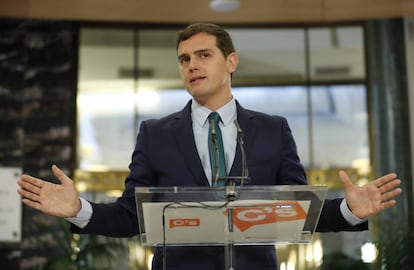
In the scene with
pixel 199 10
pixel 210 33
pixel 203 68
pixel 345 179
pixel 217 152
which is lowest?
pixel 345 179

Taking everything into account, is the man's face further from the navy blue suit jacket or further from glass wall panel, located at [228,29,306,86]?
glass wall panel, located at [228,29,306,86]

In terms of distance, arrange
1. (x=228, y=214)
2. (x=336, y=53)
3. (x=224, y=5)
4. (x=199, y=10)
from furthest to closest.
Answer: (x=336, y=53), (x=199, y=10), (x=224, y=5), (x=228, y=214)

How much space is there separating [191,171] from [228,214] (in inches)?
18.7

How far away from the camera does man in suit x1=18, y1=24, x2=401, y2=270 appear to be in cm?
246

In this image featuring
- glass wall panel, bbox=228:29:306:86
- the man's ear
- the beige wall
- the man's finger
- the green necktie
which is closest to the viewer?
the man's finger

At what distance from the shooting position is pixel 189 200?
2209 millimetres

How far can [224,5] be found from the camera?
24.5 feet

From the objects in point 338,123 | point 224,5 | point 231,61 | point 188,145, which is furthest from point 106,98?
point 188,145

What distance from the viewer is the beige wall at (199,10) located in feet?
24.1

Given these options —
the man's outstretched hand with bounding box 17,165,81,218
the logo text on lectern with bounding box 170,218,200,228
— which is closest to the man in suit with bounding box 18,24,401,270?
the man's outstretched hand with bounding box 17,165,81,218

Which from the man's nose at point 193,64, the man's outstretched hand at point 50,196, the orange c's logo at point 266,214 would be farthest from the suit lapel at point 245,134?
the man's outstretched hand at point 50,196

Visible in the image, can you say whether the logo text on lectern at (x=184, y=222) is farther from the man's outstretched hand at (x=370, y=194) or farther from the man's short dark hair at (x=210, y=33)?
the man's short dark hair at (x=210, y=33)

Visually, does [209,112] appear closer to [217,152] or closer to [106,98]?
[217,152]

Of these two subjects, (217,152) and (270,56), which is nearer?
(217,152)
